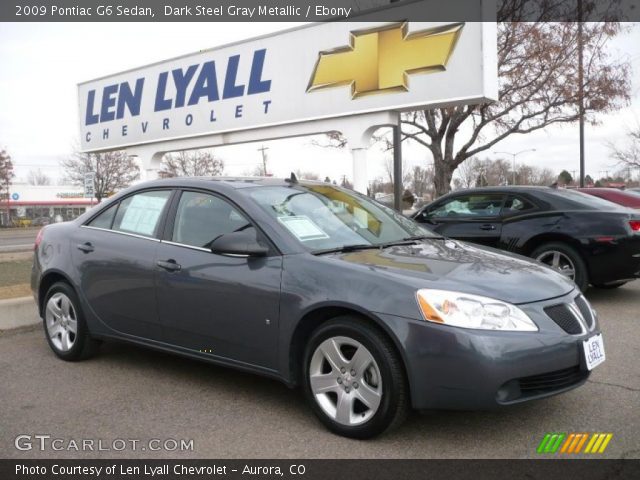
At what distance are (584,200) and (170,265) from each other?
550cm

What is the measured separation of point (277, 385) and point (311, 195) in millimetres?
1418

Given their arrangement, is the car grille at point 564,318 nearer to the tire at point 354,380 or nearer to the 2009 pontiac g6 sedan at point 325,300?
the 2009 pontiac g6 sedan at point 325,300

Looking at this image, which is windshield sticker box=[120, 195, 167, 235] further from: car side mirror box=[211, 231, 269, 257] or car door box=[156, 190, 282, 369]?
car side mirror box=[211, 231, 269, 257]

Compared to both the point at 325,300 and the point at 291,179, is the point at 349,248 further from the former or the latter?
the point at 291,179

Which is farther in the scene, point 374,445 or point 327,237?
point 327,237

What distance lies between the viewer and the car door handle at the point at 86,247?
191 inches

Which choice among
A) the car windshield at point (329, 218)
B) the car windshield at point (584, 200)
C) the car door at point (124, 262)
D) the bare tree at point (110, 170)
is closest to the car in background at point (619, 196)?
the car windshield at point (584, 200)

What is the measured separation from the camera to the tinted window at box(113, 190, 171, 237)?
15.0 feet

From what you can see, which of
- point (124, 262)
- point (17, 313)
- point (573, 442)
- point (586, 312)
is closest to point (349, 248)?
point (586, 312)

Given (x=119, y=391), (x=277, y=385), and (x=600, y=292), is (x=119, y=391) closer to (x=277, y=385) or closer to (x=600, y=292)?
(x=277, y=385)

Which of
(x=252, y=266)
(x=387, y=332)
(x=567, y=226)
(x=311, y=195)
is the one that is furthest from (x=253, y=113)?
(x=387, y=332)

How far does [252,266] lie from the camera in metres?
3.79
